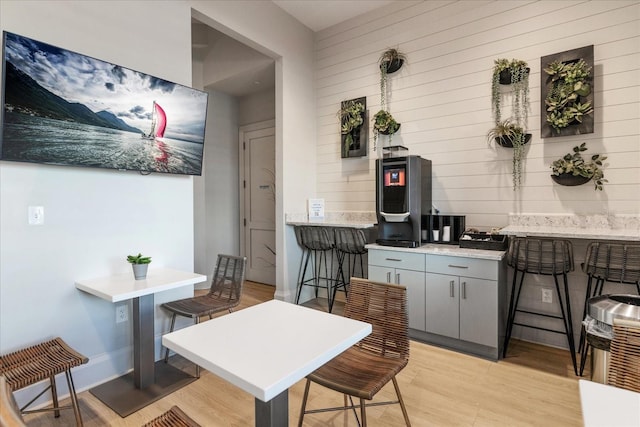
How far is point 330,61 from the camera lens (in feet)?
14.5

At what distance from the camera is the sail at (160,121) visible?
266 cm

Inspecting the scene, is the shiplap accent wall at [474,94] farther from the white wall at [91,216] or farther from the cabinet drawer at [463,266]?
the white wall at [91,216]

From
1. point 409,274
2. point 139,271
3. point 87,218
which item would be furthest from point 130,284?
point 409,274

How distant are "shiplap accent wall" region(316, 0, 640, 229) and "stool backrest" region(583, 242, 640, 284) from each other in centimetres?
49

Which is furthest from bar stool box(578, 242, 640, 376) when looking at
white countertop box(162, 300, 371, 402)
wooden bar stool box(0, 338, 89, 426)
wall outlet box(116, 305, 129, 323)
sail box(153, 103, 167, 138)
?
sail box(153, 103, 167, 138)

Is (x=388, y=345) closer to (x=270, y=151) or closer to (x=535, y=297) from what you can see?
(x=535, y=297)

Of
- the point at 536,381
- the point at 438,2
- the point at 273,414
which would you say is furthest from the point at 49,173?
the point at 438,2

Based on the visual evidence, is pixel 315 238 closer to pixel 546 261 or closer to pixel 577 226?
pixel 546 261

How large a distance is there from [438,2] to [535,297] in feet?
10.1

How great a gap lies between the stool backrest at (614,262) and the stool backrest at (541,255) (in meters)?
0.14

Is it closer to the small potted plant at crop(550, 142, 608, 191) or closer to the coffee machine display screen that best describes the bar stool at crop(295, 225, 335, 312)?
the coffee machine display screen

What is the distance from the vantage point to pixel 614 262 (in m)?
2.43

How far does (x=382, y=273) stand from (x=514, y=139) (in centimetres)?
169

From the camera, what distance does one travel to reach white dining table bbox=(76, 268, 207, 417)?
216 cm
